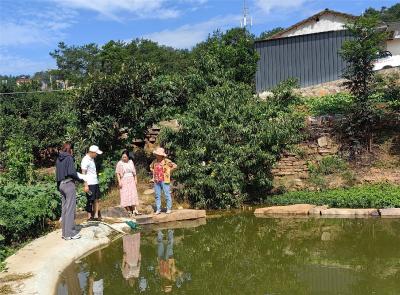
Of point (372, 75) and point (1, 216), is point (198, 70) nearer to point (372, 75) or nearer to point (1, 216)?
point (372, 75)

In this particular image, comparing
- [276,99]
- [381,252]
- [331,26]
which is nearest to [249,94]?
[276,99]

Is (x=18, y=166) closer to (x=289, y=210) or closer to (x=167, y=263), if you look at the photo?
(x=167, y=263)

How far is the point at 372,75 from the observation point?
1402 cm

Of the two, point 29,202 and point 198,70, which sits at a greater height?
point 198,70

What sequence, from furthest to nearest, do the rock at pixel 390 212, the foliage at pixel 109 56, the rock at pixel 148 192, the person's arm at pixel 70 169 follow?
1. the foliage at pixel 109 56
2. the rock at pixel 148 192
3. the rock at pixel 390 212
4. the person's arm at pixel 70 169

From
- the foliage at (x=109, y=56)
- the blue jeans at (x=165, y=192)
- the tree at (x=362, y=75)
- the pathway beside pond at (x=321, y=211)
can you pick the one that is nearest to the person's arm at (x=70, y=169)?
the blue jeans at (x=165, y=192)

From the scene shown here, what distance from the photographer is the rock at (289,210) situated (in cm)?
1123

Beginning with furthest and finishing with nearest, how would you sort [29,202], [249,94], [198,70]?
[198,70] < [249,94] < [29,202]

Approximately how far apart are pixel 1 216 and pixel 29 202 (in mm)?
661

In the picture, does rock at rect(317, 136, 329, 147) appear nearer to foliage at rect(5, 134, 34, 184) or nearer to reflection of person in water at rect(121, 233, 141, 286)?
reflection of person in water at rect(121, 233, 141, 286)

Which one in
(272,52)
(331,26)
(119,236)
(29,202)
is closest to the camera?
(29,202)

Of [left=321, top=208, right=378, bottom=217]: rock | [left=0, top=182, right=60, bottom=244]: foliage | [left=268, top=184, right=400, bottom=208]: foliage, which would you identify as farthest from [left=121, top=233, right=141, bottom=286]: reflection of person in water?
[left=268, top=184, right=400, bottom=208]: foliage

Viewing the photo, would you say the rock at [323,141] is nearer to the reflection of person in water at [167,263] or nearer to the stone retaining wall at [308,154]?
the stone retaining wall at [308,154]

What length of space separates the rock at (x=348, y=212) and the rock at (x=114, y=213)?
179 inches
